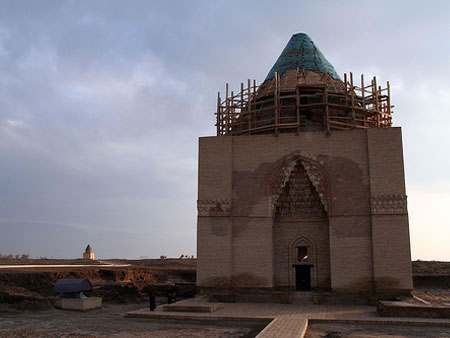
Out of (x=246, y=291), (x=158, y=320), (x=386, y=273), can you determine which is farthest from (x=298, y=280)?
(x=158, y=320)

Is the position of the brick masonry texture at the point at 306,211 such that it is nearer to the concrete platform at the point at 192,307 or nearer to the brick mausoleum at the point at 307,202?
the brick mausoleum at the point at 307,202

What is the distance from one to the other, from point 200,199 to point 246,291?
3.65 meters

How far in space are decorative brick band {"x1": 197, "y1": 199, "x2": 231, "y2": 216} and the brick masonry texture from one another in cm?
4

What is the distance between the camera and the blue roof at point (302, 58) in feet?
60.2

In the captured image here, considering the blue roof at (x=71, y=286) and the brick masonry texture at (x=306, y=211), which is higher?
the brick masonry texture at (x=306, y=211)

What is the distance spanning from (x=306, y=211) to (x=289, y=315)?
5.12 m

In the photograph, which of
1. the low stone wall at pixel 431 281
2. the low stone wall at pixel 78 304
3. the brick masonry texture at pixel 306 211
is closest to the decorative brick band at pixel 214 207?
the brick masonry texture at pixel 306 211

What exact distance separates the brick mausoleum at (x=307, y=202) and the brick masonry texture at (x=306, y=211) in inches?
1.3

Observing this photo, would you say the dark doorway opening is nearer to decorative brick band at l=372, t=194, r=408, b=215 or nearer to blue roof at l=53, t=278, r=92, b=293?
decorative brick band at l=372, t=194, r=408, b=215

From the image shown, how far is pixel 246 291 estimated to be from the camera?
1498cm

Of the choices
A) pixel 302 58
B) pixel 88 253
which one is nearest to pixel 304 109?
pixel 302 58

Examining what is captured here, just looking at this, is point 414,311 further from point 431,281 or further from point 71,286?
point 431,281

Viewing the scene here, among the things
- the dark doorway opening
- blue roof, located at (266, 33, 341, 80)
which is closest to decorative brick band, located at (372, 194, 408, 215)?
the dark doorway opening

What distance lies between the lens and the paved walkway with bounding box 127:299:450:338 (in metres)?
10.0
